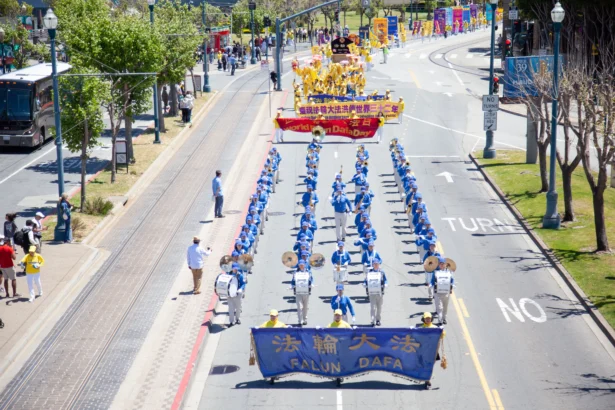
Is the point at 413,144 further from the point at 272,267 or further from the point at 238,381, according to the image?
the point at 238,381

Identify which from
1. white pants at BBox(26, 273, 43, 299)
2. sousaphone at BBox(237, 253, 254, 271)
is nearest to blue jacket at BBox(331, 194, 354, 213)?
sousaphone at BBox(237, 253, 254, 271)

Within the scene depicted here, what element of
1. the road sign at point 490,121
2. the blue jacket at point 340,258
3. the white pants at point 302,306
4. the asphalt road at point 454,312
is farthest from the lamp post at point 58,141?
the road sign at point 490,121

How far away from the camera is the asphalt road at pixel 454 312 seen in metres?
18.4

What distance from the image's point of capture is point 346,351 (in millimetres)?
18688

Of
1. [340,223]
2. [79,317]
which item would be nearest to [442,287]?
[340,223]

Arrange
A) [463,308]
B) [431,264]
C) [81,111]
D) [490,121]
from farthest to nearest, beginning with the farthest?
[490,121] → [81,111] → [463,308] → [431,264]

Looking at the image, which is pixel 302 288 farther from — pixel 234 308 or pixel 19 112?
pixel 19 112

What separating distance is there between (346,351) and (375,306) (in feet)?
13.0

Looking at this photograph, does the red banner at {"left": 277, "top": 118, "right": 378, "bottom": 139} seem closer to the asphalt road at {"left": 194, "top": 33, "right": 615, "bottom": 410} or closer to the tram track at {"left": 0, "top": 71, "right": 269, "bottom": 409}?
the asphalt road at {"left": 194, "top": 33, "right": 615, "bottom": 410}

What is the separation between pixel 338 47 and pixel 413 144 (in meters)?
8.26

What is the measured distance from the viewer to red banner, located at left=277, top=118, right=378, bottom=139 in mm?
42844

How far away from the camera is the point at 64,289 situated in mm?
25203

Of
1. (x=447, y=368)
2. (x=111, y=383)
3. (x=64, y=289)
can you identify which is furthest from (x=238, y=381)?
(x=64, y=289)

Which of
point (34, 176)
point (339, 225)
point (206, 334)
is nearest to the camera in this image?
point (206, 334)
